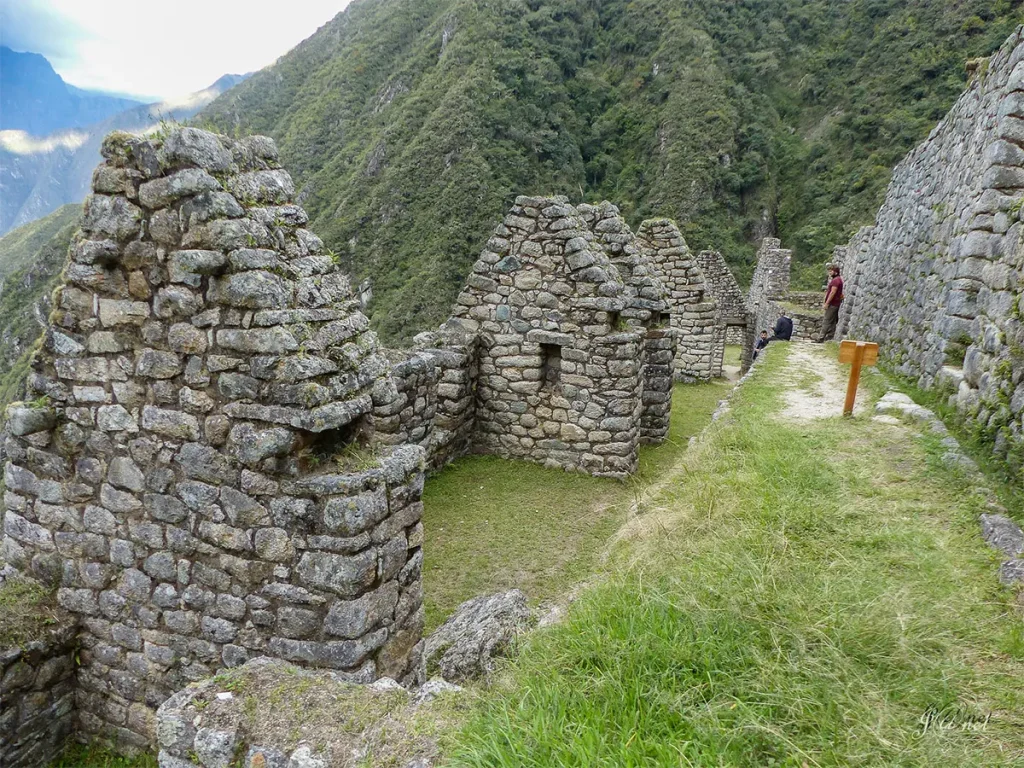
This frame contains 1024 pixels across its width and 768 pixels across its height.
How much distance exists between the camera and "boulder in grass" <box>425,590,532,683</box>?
9.93ft

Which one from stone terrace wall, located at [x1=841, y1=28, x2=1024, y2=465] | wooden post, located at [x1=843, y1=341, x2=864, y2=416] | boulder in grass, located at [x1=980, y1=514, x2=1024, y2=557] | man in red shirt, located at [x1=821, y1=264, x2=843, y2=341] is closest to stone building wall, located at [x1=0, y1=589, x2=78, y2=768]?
boulder in grass, located at [x1=980, y1=514, x2=1024, y2=557]

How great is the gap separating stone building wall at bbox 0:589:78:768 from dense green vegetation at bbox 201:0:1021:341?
37.8 meters

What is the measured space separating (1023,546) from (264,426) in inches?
155

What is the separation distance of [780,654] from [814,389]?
709 centimetres

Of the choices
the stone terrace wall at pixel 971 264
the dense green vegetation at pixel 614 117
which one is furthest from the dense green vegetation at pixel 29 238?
the stone terrace wall at pixel 971 264

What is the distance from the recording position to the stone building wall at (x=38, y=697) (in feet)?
10.7

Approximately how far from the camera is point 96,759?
3562mm

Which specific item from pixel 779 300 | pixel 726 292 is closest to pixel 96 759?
pixel 726 292

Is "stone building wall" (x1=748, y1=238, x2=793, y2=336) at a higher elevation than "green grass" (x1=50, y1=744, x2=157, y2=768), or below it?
higher

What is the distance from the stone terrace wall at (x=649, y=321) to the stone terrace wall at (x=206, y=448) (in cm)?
619

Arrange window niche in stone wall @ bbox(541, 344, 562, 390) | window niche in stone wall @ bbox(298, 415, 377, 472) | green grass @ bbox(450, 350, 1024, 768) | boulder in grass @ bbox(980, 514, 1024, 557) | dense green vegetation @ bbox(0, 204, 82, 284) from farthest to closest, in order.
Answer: dense green vegetation @ bbox(0, 204, 82, 284)
window niche in stone wall @ bbox(541, 344, 562, 390)
window niche in stone wall @ bbox(298, 415, 377, 472)
boulder in grass @ bbox(980, 514, 1024, 557)
green grass @ bbox(450, 350, 1024, 768)

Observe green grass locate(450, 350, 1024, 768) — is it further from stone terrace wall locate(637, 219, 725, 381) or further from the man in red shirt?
the man in red shirt

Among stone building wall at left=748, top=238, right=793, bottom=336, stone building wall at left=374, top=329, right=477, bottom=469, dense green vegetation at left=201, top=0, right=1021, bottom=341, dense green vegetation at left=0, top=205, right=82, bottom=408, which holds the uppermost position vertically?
dense green vegetation at left=201, top=0, right=1021, bottom=341

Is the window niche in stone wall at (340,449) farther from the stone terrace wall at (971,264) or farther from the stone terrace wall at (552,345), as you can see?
the stone terrace wall at (552,345)
